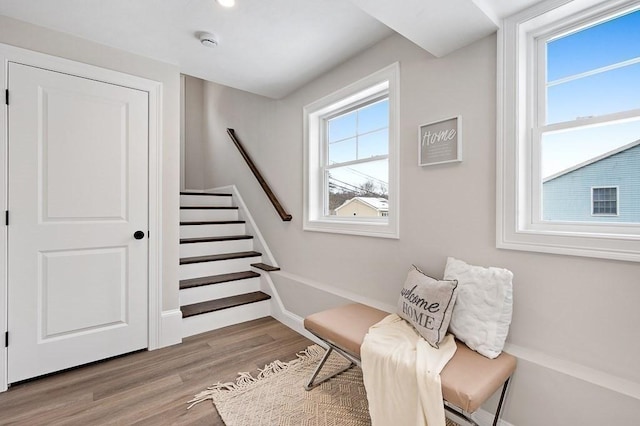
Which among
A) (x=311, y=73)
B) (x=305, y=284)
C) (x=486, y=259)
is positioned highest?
(x=311, y=73)

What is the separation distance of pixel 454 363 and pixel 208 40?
238 centimetres

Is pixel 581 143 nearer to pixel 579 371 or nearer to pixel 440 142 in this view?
pixel 440 142

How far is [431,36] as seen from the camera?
1.62 meters

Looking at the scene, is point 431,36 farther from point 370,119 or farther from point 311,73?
point 311,73

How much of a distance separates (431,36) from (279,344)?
93.3 inches

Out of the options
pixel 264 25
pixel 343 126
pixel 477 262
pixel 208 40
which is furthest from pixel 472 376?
pixel 208 40

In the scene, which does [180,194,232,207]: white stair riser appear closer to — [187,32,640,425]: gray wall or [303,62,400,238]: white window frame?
[187,32,640,425]: gray wall

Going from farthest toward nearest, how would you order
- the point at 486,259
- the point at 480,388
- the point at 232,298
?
the point at 232,298 → the point at 486,259 → the point at 480,388

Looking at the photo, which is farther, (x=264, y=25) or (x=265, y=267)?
(x=265, y=267)

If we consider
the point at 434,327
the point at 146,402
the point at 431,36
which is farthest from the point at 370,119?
the point at 146,402

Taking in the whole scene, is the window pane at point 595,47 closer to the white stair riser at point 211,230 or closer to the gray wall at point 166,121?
the gray wall at point 166,121

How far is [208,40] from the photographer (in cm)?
206

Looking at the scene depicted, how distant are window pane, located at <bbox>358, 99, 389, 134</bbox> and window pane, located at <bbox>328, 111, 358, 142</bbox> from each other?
0.07 metres

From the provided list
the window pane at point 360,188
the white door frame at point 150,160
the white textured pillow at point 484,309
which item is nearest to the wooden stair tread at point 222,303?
the white door frame at point 150,160
